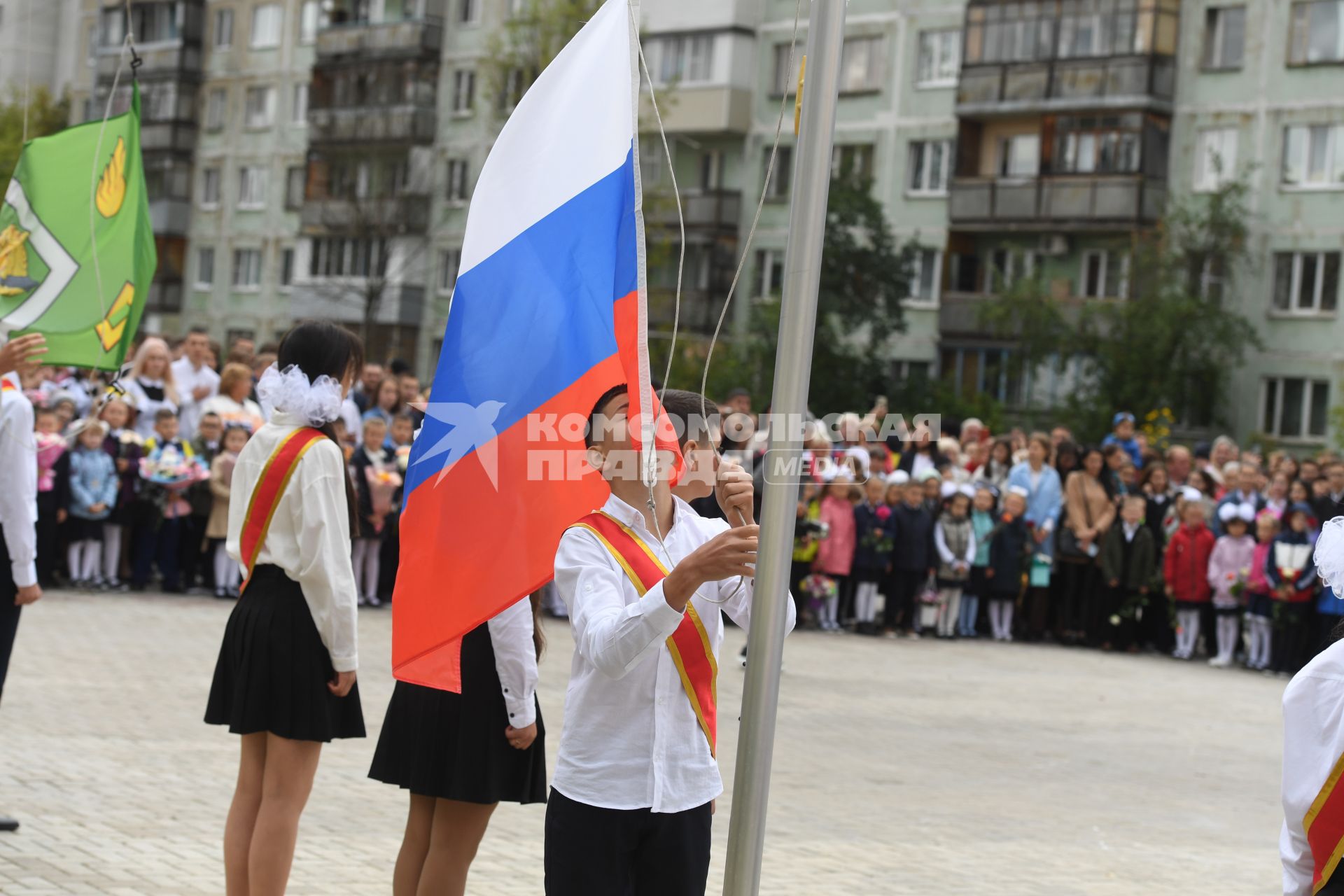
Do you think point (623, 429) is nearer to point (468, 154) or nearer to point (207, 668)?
point (207, 668)

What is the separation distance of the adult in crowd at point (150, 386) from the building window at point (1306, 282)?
100ft

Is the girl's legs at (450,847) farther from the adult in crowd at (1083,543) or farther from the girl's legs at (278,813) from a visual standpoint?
the adult in crowd at (1083,543)

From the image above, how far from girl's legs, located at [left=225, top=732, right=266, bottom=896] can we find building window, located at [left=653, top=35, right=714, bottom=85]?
44.6 m

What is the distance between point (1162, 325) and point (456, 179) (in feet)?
81.4

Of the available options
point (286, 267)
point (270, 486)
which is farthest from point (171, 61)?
point (270, 486)

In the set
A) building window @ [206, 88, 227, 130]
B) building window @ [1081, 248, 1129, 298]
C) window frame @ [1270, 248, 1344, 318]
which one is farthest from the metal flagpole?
building window @ [206, 88, 227, 130]

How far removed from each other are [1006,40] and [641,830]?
43.5 metres

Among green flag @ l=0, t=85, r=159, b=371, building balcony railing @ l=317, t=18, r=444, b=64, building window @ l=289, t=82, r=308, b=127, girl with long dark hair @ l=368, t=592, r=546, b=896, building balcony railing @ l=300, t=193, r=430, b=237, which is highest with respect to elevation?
building balcony railing @ l=317, t=18, r=444, b=64

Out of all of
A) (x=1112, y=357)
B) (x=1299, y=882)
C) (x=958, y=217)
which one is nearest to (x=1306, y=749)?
(x=1299, y=882)

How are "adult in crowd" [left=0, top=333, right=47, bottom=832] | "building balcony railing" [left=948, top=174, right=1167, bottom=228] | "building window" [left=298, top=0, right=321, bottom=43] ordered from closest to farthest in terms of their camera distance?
"adult in crowd" [left=0, top=333, right=47, bottom=832], "building balcony railing" [left=948, top=174, right=1167, bottom=228], "building window" [left=298, top=0, right=321, bottom=43]

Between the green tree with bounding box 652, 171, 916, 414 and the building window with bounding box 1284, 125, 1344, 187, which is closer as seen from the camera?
the building window with bounding box 1284, 125, 1344, 187

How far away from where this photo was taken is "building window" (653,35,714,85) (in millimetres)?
49656

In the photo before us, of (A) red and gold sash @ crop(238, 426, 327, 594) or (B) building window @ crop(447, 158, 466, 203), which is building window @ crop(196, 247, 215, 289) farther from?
(A) red and gold sash @ crop(238, 426, 327, 594)

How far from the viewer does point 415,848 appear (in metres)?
5.79
